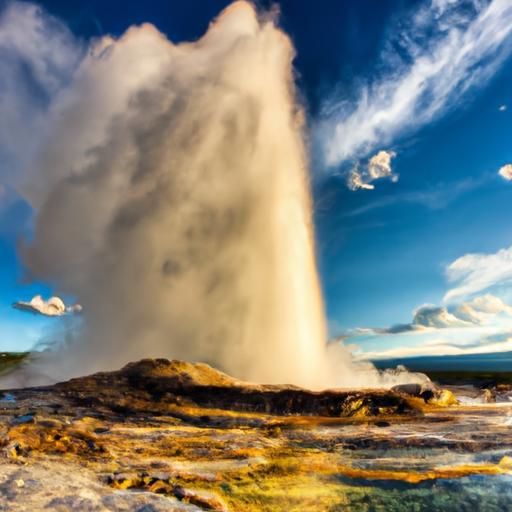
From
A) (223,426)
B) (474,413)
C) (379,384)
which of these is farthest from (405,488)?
(379,384)

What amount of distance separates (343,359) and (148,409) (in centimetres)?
2043

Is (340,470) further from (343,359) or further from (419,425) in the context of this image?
(343,359)

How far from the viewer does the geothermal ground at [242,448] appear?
10195mm

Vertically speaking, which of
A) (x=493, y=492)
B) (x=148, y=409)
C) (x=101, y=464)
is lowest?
(x=493, y=492)

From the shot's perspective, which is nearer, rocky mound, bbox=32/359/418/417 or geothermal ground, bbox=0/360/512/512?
geothermal ground, bbox=0/360/512/512

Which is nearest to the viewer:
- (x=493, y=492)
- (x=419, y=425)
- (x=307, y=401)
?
(x=493, y=492)

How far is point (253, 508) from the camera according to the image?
993cm

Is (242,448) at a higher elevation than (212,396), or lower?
lower

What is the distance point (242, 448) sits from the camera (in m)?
14.9

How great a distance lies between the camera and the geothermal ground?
33.4 feet

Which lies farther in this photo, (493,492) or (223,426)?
(223,426)

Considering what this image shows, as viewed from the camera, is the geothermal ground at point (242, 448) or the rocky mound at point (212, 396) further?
the rocky mound at point (212, 396)

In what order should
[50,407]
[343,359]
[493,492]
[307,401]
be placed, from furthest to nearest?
[343,359]
[307,401]
[50,407]
[493,492]

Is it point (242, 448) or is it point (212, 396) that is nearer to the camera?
point (242, 448)
